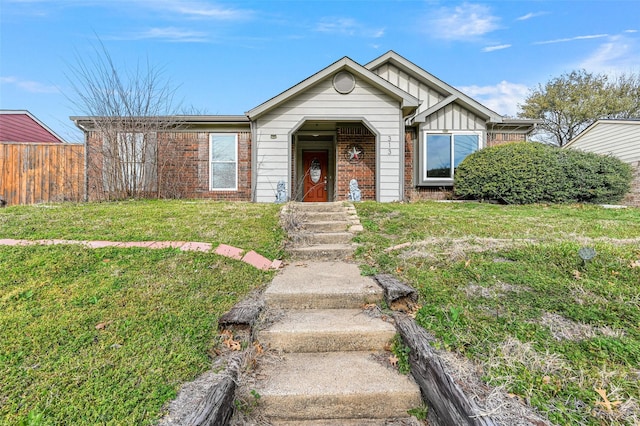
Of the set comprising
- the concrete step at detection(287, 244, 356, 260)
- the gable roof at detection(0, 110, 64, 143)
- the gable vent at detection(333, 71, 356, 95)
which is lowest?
the concrete step at detection(287, 244, 356, 260)

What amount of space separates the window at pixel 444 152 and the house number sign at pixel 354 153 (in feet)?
7.10

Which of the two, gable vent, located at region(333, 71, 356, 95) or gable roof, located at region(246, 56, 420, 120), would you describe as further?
gable vent, located at region(333, 71, 356, 95)

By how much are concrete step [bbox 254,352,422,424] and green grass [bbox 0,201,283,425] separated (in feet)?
1.70

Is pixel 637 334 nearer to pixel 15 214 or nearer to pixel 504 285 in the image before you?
pixel 504 285

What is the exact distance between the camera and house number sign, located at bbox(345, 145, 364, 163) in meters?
10.3

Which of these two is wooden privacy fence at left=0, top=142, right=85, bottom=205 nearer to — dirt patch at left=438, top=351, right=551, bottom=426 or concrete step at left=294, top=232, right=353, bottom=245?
concrete step at left=294, top=232, right=353, bottom=245

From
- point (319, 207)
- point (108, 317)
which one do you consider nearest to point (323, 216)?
point (319, 207)

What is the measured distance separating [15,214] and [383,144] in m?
8.48

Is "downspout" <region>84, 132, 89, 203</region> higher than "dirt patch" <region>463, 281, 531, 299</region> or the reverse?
higher

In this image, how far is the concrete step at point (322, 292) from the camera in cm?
297

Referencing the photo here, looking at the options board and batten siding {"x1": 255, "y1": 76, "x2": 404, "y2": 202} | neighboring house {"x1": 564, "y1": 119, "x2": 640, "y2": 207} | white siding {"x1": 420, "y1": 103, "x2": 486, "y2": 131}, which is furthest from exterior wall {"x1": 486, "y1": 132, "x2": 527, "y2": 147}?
board and batten siding {"x1": 255, "y1": 76, "x2": 404, "y2": 202}

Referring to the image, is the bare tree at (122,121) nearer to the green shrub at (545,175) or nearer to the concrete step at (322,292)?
the concrete step at (322,292)

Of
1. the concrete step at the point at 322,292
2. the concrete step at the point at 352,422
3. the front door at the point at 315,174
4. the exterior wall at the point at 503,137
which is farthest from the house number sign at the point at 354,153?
the concrete step at the point at 352,422

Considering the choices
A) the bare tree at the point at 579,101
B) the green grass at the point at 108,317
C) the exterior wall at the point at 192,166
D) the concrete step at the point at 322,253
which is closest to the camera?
the green grass at the point at 108,317
